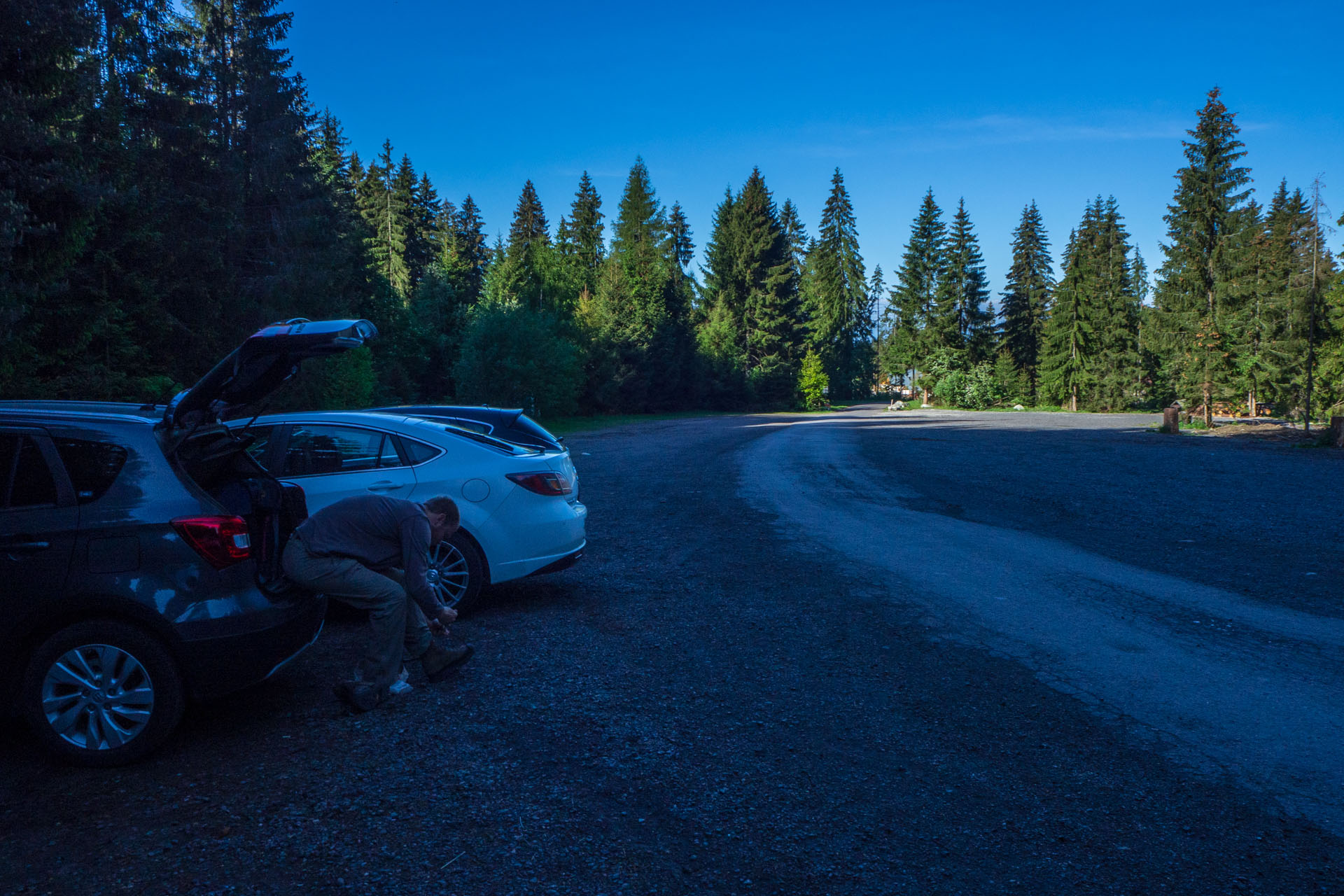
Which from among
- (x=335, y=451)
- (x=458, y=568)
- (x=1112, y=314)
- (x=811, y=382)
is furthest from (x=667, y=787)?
(x=1112, y=314)

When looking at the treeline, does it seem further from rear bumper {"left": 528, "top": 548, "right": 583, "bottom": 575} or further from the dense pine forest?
rear bumper {"left": 528, "top": 548, "right": 583, "bottom": 575}

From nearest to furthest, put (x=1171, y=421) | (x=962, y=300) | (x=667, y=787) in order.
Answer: (x=667, y=787) < (x=1171, y=421) < (x=962, y=300)

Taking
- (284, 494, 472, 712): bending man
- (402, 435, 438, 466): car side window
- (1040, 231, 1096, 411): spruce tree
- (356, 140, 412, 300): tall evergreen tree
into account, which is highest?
(356, 140, 412, 300): tall evergreen tree

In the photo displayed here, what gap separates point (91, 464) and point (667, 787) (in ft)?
10.6

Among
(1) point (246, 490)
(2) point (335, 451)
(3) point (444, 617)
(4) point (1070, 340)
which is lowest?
(3) point (444, 617)

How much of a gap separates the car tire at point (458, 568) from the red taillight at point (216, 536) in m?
2.24

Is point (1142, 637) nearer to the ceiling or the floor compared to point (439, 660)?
nearer to the floor

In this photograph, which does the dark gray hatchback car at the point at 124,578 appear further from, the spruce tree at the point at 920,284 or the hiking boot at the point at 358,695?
the spruce tree at the point at 920,284

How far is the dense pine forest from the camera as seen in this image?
620 inches

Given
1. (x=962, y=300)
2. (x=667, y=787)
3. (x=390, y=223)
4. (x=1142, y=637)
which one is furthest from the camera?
(x=962, y=300)

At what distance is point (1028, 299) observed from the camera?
73562 millimetres

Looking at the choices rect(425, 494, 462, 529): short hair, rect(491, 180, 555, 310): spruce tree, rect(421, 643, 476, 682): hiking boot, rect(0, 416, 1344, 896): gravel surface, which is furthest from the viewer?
rect(491, 180, 555, 310): spruce tree

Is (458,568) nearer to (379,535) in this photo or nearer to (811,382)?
(379,535)

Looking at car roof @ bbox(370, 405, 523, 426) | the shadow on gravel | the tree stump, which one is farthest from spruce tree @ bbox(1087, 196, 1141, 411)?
car roof @ bbox(370, 405, 523, 426)
